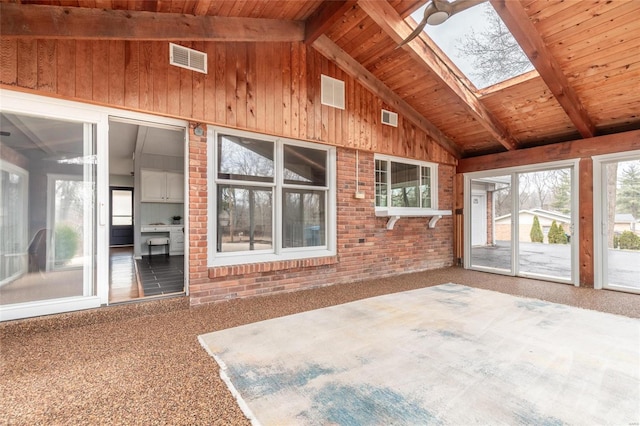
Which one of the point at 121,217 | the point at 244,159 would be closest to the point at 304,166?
the point at 244,159

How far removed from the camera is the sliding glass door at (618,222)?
181 inches

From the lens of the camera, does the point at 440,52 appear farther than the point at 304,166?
No

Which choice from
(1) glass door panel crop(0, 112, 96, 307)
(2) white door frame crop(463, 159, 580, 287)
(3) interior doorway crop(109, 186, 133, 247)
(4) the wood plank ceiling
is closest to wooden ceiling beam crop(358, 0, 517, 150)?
(4) the wood plank ceiling

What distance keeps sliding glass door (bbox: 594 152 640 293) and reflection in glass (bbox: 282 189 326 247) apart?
4578mm

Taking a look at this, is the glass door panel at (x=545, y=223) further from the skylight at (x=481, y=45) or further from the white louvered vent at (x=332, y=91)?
the white louvered vent at (x=332, y=91)

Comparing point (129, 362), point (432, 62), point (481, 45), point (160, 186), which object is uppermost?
point (481, 45)

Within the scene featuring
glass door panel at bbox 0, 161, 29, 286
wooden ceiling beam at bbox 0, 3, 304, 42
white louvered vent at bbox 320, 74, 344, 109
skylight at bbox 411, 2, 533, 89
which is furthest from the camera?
white louvered vent at bbox 320, 74, 344, 109

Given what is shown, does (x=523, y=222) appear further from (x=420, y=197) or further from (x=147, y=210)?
(x=147, y=210)

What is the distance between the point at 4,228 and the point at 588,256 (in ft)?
25.8

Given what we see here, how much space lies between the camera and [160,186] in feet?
25.0

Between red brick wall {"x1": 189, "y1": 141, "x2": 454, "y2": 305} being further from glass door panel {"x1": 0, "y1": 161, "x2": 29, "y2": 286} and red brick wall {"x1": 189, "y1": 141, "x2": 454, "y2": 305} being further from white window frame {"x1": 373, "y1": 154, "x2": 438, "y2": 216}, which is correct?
glass door panel {"x1": 0, "y1": 161, "x2": 29, "y2": 286}

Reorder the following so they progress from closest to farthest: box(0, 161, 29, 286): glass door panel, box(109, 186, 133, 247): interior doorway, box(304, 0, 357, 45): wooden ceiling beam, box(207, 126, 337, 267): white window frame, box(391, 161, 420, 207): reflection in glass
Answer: box(0, 161, 29, 286): glass door panel < box(304, 0, 357, 45): wooden ceiling beam < box(207, 126, 337, 267): white window frame < box(391, 161, 420, 207): reflection in glass < box(109, 186, 133, 247): interior doorway

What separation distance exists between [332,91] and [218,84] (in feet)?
6.20

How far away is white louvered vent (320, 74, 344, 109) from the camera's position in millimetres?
4727
